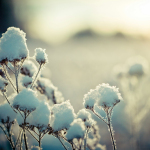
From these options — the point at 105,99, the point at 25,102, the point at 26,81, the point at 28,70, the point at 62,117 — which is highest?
the point at 28,70

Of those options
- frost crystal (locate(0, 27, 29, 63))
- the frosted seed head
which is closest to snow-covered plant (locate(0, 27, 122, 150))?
frost crystal (locate(0, 27, 29, 63))

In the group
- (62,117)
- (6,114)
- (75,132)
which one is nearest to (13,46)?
(6,114)

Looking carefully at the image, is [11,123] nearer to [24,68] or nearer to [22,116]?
[22,116]

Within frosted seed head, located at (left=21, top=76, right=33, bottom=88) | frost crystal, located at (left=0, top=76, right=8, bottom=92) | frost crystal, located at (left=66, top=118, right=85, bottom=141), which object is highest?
frosted seed head, located at (left=21, top=76, right=33, bottom=88)

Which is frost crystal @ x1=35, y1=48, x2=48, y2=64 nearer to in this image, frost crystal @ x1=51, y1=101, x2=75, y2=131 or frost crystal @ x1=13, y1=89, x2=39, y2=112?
frost crystal @ x1=13, y1=89, x2=39, y2=112

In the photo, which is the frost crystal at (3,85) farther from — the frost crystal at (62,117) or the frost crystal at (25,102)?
the frost crystal at (62,117)

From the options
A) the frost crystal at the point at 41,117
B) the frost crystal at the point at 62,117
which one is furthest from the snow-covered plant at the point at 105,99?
the frost crystal at the point at 41,117

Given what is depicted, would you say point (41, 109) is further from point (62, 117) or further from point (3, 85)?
point (3, 85)
